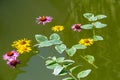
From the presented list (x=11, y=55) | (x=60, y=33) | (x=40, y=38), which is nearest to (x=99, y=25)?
(x=60, y=33)

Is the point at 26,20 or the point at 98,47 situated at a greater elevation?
the point at 26,20

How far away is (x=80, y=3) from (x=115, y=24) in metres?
0.31

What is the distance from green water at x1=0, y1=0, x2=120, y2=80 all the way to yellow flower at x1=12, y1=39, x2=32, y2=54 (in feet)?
0.09

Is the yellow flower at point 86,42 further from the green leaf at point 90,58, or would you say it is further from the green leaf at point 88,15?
the green leaf at point 88,15

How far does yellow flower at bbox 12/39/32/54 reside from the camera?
52.6 inches

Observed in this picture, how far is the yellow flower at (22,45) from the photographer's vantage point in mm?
1336

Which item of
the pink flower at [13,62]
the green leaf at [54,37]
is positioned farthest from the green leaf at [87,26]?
the pink flower at [13,62]

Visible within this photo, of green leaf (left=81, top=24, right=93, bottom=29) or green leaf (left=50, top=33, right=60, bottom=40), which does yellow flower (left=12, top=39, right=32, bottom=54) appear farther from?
green leaf (left=81, top=24, right=93, bottom=29)

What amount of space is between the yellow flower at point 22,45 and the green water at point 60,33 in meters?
0.03

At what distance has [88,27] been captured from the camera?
4.78 ft

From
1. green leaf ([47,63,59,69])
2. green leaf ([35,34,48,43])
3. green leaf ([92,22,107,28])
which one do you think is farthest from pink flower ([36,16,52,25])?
green leaf ([47,63,59,69])

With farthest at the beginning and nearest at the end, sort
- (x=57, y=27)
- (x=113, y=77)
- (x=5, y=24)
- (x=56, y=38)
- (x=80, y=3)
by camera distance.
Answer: (x=80, y=3) < (x=5, y=24) < (x=57, y=27) < (x=56, y=38) < (x=113, y=77)

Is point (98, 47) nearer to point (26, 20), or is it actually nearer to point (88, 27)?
point (88, 27)

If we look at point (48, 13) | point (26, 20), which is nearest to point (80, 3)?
point (48, 13)
